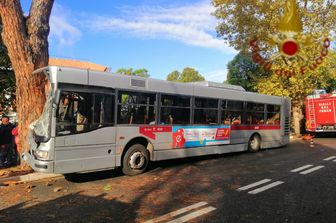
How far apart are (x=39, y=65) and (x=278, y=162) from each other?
27.0 ft

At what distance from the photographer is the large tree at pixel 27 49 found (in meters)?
9.84

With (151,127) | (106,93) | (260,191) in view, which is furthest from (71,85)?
(260,191)

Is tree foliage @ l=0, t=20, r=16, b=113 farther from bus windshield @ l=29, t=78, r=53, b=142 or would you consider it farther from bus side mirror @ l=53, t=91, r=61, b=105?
bus side mirror @ l=53, t=91, r=61, b=105

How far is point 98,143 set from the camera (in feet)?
30.8

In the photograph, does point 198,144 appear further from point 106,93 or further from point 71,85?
point 71,85

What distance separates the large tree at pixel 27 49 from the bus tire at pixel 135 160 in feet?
9.37

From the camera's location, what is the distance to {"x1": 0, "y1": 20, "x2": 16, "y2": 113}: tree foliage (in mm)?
14273

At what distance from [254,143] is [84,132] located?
8.83m

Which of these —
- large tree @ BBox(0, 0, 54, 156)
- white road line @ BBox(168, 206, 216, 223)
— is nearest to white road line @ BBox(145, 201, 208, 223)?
white road line @ BBox(168, 206, 216, 223)

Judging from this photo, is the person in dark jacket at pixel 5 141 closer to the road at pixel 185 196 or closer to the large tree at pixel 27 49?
the large tree at pixel 27 49

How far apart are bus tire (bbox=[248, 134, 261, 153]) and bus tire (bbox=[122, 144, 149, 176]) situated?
628cm

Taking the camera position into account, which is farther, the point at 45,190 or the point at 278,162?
the point at 278,162

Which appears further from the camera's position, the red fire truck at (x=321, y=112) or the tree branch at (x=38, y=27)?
the red fire truck at (x=321, y=112)

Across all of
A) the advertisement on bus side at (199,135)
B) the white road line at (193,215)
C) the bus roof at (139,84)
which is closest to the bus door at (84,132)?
the bus roof at (139,84)
